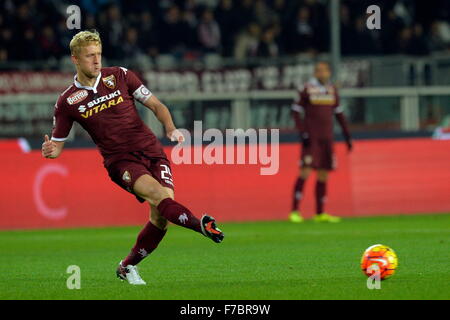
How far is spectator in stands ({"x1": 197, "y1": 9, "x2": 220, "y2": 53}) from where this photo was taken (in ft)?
72.2

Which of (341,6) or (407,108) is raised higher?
(341,6)

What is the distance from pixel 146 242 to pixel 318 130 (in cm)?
840

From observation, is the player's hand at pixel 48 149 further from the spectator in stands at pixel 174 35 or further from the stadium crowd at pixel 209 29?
the spectator in stands at pixel 174 35

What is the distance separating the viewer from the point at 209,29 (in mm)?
22094

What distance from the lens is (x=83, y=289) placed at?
921 centimetres

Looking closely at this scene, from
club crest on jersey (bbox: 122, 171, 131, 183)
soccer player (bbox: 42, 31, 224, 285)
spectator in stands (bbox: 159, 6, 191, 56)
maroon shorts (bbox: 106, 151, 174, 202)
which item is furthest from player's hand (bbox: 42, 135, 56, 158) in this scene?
spectator in stands (bbox: 159, 6, 191, 56)

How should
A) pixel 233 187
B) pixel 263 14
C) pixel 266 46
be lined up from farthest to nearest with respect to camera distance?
pixel 263 14
pixel 266 46
pixel 233 187

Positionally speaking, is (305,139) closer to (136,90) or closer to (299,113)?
(299,113)

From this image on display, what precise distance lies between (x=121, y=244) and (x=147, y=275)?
4.02 meters

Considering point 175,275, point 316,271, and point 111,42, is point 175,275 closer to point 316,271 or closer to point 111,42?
point 316,271

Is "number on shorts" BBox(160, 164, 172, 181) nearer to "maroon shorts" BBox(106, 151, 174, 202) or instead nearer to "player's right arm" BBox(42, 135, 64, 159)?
"maroon shorts" BBox(106, 151, 174, 202)

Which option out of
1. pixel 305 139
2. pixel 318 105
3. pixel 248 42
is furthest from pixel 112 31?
pixel 305 139
